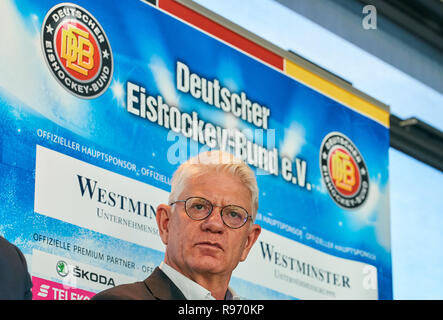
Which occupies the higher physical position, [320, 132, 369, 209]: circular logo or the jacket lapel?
[320, 132, 369, 209]: circular logo

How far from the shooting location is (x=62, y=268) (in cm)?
380

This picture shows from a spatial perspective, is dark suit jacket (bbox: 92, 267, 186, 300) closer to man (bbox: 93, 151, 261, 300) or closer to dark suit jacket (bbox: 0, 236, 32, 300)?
man (bbox: 93, 151, 261, 300)

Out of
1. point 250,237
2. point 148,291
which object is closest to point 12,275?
point 148,291

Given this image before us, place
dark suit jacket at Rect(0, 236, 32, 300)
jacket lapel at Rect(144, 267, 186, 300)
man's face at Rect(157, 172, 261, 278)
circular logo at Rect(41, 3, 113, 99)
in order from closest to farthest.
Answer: dark suit jacket at Rect(0, 236, 32, 300) → jacket lapel at Rect(144, 267, 186, 300) → man's face at Rect(157, 172, 261, 278) → circular logo at Rect(41, 3, 113, 99)

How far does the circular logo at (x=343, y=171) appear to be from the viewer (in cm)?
545

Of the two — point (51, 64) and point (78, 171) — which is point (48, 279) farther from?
→ point (51, 64)

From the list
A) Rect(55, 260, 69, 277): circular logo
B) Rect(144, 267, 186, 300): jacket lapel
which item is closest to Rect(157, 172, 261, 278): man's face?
Rect(144, 267, 186, 300): jacket lapel

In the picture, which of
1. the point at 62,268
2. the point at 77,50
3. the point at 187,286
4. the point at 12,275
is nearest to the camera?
the point at 12,275

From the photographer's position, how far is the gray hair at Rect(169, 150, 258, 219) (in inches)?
145

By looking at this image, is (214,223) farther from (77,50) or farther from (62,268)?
(77,50)

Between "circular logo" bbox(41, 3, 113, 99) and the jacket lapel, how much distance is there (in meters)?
1.02

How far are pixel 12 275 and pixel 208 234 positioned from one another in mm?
1353

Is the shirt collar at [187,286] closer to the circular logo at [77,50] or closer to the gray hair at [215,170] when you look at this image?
the gray hair at [215,170]

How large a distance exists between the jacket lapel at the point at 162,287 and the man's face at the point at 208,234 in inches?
4.6
